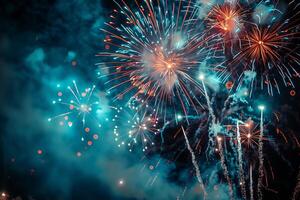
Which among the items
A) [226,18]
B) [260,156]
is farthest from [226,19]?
[260,156]

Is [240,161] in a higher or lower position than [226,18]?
lower

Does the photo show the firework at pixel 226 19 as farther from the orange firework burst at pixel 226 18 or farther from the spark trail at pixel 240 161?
the spark trail at pixel 240 161

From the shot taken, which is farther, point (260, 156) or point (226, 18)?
point (260, 156)

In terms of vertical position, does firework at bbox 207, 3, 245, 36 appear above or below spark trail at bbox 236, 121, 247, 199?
above

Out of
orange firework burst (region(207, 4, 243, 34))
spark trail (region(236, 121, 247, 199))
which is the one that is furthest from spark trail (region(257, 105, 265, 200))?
orange firework burst (region(207, 4, 243, 34))

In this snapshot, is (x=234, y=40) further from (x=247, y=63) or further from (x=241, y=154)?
(x=241, y=154)

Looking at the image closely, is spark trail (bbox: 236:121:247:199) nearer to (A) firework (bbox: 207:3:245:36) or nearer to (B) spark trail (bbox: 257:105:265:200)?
(B) spark trail (bbox: 257:105:265:200)

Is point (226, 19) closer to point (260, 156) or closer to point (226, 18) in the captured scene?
point (226, 18)

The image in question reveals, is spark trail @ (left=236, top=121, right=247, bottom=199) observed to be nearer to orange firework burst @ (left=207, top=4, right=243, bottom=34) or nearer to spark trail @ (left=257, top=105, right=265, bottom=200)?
spark trail @ (left=257, top=105, right=265, bottom=200)

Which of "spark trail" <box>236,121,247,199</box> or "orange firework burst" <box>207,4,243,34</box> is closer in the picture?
"orange firework burst" <box>207,4,243,34</box>
